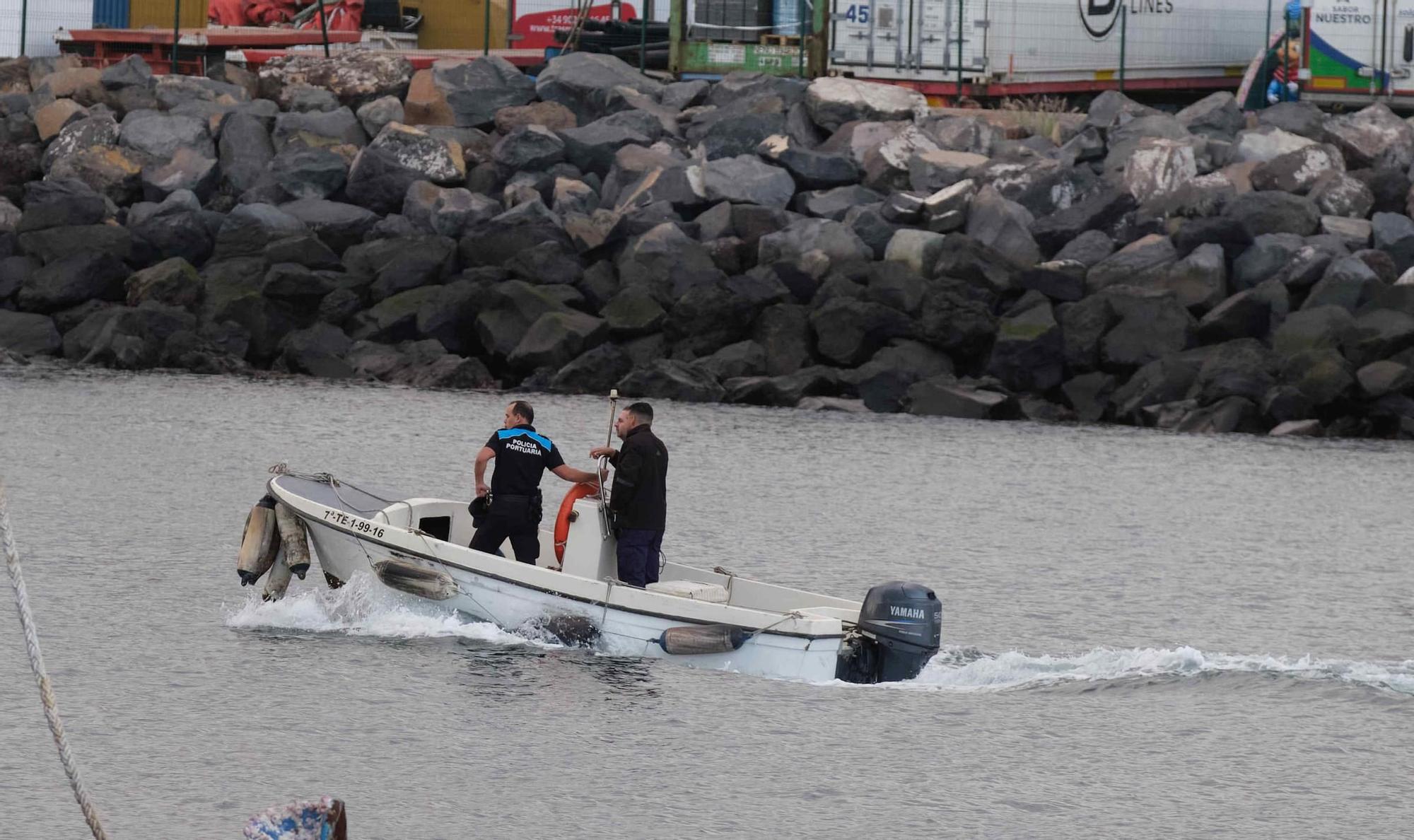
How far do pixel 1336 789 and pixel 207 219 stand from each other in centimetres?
2770

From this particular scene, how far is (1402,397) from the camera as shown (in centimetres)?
3083

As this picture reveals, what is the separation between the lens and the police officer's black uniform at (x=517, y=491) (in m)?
16.1

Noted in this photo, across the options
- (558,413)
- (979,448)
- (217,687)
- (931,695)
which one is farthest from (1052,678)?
(558,413)

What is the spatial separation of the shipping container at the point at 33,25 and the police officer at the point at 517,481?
3304cm

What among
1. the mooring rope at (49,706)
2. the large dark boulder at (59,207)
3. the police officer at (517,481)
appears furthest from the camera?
the large dark boulder at (59,207)

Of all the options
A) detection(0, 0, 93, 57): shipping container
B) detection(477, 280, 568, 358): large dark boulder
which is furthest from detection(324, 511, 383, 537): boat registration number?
detection(0, 0, 93, 57): shipping container

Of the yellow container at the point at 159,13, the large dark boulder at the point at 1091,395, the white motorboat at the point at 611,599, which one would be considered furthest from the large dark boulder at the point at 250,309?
the white motorboat at the point at 611,599

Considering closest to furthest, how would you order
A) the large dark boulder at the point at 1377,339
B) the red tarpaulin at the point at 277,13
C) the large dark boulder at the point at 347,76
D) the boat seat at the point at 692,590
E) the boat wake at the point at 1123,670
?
the boat seat at the point at 692,590
the boat wake at the point at 1123,670
the large dark boulder at the point at 1377,339
the large dark boulder at the point at 347,76
the red tarpaulin at the point at 277,13

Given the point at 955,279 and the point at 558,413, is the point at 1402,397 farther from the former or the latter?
the point at 558,413

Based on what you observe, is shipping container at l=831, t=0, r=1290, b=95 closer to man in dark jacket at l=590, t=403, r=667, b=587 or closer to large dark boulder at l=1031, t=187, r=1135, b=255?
large dark boulder at l=1031, t=187, r=1135, b=255

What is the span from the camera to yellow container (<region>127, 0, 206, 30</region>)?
155 ft

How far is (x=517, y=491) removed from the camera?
16.2 m

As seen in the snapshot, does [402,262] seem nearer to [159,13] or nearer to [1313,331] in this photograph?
[1313,331]

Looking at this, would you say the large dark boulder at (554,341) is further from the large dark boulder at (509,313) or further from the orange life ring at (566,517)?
the orange life ring at (566,517)
